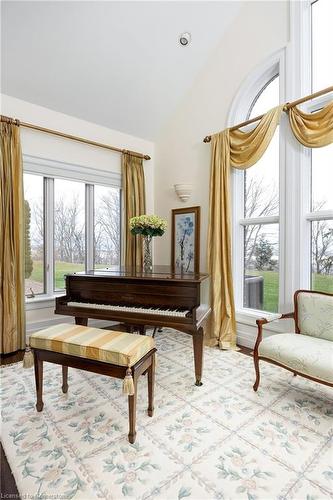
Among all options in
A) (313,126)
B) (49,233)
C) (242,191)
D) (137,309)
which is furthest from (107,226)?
(313,126)

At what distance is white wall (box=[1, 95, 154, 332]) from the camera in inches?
127

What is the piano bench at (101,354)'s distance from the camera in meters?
1.62

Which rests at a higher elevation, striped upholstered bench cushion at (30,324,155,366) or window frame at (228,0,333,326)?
window frame at (228,0,333,326)

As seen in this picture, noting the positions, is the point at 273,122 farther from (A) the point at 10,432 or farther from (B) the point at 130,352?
(A) the point at 10,432

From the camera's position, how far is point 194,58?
3.56 meters

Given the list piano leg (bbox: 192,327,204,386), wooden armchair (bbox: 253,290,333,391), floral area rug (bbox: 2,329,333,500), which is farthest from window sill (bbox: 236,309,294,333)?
piano leg (bbox: 192,327,204,386)

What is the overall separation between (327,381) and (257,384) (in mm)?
589

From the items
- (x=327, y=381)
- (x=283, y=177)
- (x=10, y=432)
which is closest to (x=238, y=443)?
(x=327, y=381)

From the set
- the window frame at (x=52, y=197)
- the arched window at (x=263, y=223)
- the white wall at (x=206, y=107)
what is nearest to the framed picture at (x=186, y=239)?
the white wall at (x=206, y=107)

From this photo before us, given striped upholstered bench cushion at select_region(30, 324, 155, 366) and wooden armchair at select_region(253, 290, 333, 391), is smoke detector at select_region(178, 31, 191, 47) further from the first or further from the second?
striped upholstered bench cushion at select_region(30, 324, 155, 366)

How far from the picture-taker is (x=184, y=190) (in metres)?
3.92

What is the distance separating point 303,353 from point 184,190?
105 inches

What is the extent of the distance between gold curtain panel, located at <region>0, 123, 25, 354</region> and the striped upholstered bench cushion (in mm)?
1330

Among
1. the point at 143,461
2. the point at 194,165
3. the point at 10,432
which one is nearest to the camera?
the point at 143,461
